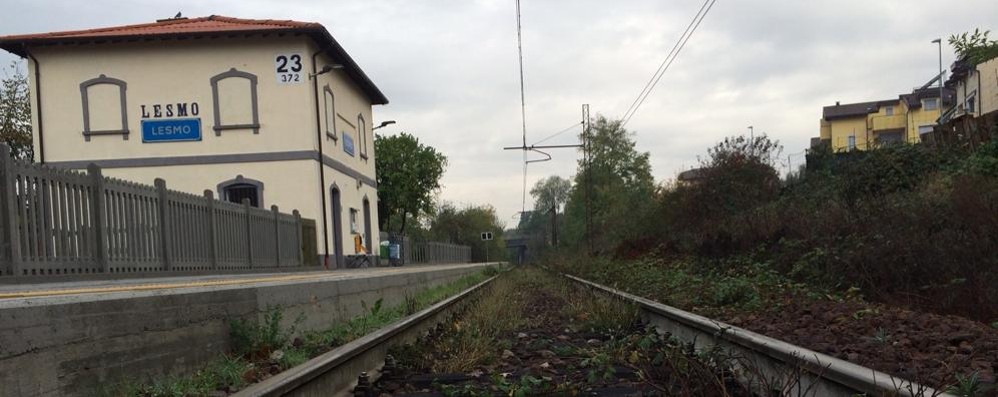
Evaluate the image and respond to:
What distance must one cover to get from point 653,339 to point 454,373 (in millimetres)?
1923

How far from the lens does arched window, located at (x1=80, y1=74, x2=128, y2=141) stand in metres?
24.9

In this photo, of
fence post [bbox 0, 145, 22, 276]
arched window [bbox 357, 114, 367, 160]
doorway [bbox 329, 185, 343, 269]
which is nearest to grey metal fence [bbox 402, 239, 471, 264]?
arched window [bbox 357, 114, 367, 160]

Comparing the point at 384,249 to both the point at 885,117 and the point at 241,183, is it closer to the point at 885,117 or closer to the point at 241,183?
the point at 241,183

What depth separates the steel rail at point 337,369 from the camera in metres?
3.96

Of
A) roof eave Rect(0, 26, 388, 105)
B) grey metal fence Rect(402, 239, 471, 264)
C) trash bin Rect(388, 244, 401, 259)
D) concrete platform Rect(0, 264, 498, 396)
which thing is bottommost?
grey metal fence Rect(402, 239, 471, 264)

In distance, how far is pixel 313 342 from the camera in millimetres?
6949

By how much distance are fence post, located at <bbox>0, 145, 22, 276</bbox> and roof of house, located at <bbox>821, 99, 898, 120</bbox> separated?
8748cm

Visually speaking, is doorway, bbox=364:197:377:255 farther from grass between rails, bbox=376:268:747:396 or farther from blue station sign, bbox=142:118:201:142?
grass between rails, bbox=376:268:747:396

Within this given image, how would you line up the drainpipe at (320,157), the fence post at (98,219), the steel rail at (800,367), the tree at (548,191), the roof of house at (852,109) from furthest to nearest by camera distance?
the tree at (548,191) < the roof of house at (852,109) < the drainpipe at (320,157) < the fence post at (98,219) < the steel rail at (800,367)

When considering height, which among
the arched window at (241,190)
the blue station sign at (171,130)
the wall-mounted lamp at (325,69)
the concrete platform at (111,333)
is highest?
the wall-mounted lamp at (325,69)

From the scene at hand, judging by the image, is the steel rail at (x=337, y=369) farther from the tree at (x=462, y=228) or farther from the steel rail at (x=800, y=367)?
the tree at (x=462, y=228)

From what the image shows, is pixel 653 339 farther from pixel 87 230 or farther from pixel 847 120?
pixel 847 120

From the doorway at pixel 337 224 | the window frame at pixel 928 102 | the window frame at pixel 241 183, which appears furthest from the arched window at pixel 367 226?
the window frame at pixel 928 102

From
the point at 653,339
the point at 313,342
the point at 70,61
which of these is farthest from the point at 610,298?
the point at 70,61
